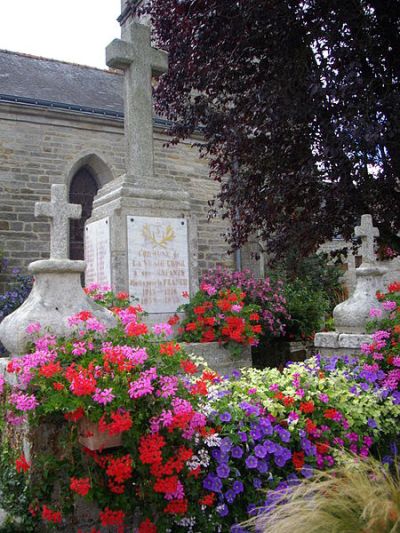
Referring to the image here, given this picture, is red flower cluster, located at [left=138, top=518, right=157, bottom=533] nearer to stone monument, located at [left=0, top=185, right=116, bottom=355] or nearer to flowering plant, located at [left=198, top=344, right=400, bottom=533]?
flowering plant, located at [left=198, top=344, right=400, bottom=533]

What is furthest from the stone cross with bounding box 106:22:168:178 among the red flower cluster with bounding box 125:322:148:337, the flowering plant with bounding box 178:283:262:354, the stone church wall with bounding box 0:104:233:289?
the stone church wall with bounding box 0:104:233:289

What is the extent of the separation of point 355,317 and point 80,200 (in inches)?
346

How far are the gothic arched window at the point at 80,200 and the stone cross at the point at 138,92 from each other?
6597 mm

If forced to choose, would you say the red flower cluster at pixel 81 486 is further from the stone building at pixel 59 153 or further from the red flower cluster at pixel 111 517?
the stone building at pixel 59 153

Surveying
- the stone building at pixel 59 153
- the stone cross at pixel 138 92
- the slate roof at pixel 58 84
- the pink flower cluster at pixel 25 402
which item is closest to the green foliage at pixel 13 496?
the pink flower cluster at pixel 25 402

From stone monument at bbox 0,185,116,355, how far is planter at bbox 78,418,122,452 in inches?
31.8

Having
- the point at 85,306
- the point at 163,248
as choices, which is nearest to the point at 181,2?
the point at 163,248

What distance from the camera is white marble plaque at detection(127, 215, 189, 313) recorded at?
4973mm

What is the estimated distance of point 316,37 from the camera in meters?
6.94

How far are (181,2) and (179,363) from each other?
22.9ft

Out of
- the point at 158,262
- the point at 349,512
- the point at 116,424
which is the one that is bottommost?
the point at 349,512

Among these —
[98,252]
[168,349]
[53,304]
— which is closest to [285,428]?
[168,349]

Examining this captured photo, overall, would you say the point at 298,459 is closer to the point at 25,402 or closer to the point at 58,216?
the point at 25,402

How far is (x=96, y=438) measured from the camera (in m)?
2.39
